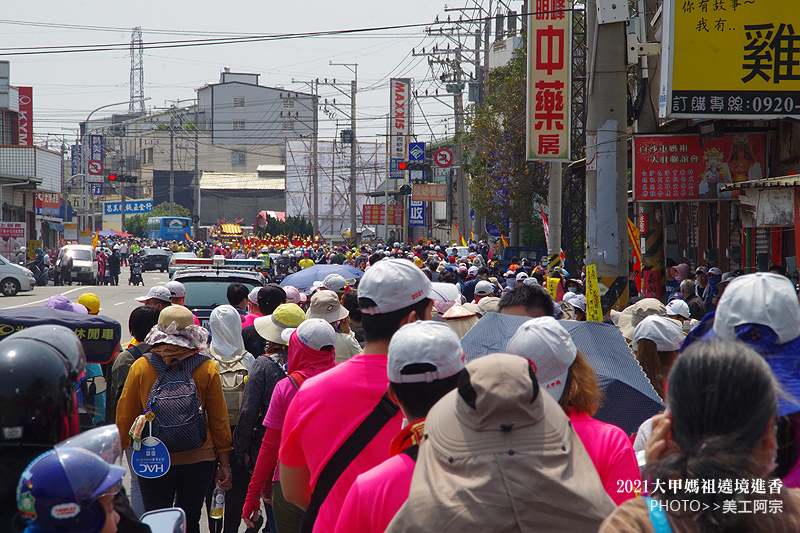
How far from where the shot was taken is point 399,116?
55625 mm

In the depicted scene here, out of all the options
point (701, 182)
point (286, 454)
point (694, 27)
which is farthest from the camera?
point (701, 182)

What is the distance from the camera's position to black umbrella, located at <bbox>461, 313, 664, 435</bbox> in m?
4.34

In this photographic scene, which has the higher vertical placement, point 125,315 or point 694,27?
point 694,27

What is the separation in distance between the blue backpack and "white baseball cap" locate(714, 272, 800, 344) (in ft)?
11.0

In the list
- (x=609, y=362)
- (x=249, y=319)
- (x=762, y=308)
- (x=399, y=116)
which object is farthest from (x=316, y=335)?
(x=399, y=116)

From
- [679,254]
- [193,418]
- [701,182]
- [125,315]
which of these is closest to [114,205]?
[125,315]

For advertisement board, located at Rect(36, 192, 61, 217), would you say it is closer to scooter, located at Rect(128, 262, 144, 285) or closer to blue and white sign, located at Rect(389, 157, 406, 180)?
scooter, located at Rect(128, 262, 144, 285)

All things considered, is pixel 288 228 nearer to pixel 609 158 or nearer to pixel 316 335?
pixel 609 158

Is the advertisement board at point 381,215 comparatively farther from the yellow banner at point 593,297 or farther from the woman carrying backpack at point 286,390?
the woman carrying backpack at point 286,390

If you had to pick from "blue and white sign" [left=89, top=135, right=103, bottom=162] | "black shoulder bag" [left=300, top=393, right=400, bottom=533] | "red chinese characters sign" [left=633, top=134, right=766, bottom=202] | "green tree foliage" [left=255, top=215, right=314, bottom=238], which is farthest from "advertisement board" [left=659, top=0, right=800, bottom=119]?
"blue and white sign" [left=89, top=135, right=103, bottom=162]

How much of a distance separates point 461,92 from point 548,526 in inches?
1741

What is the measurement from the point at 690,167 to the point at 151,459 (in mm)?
11694

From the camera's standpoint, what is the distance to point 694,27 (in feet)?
41.3

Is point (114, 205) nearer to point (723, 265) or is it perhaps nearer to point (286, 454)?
point (723, 265)
